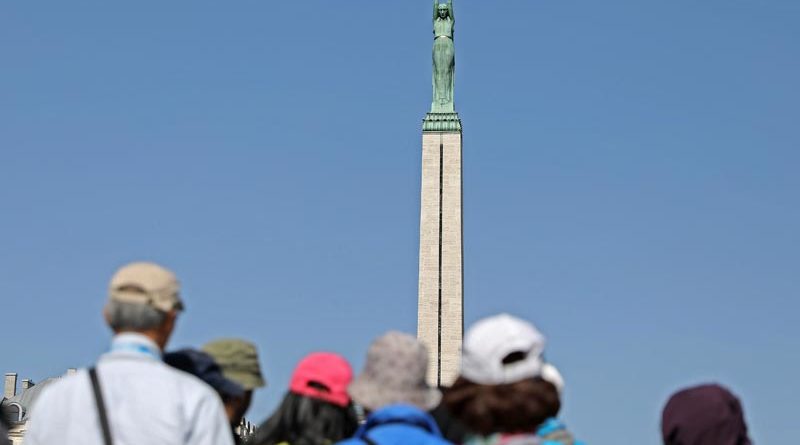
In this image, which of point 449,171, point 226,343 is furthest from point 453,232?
point 226,343

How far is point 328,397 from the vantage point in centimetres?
548

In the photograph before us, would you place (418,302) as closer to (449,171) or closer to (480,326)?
(449,171)

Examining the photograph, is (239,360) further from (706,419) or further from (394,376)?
(706,419)

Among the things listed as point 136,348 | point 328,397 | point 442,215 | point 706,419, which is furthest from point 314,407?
point 442,215

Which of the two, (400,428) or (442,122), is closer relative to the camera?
(400,428)

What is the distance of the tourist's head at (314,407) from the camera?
545 cm

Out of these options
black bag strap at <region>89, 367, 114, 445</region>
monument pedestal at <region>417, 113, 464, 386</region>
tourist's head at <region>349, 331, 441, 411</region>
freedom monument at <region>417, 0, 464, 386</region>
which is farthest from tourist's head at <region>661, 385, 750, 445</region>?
freedom monument at <region>417, 0, 464, 386</region>

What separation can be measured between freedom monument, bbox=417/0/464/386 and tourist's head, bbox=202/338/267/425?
43568 mm

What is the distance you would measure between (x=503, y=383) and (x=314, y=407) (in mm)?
1194

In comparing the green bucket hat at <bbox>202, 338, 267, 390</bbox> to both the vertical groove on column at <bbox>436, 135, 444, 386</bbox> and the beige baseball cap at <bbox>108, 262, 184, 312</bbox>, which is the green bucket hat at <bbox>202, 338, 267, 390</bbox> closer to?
the beige baseball cap at <bbox>108, 262, 184, 312</bbox>

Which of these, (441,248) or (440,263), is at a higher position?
(441,248)

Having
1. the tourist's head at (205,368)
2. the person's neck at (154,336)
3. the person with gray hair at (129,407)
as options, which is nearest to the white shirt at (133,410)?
the person with gray hair at (129,407)

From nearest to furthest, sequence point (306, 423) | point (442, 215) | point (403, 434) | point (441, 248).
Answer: point (403, 434), point (306, 423), point (441, 248), point (442, 215)

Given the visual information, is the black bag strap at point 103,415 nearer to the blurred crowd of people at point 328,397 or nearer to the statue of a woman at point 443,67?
the blurred crowd of people at point 328,397
